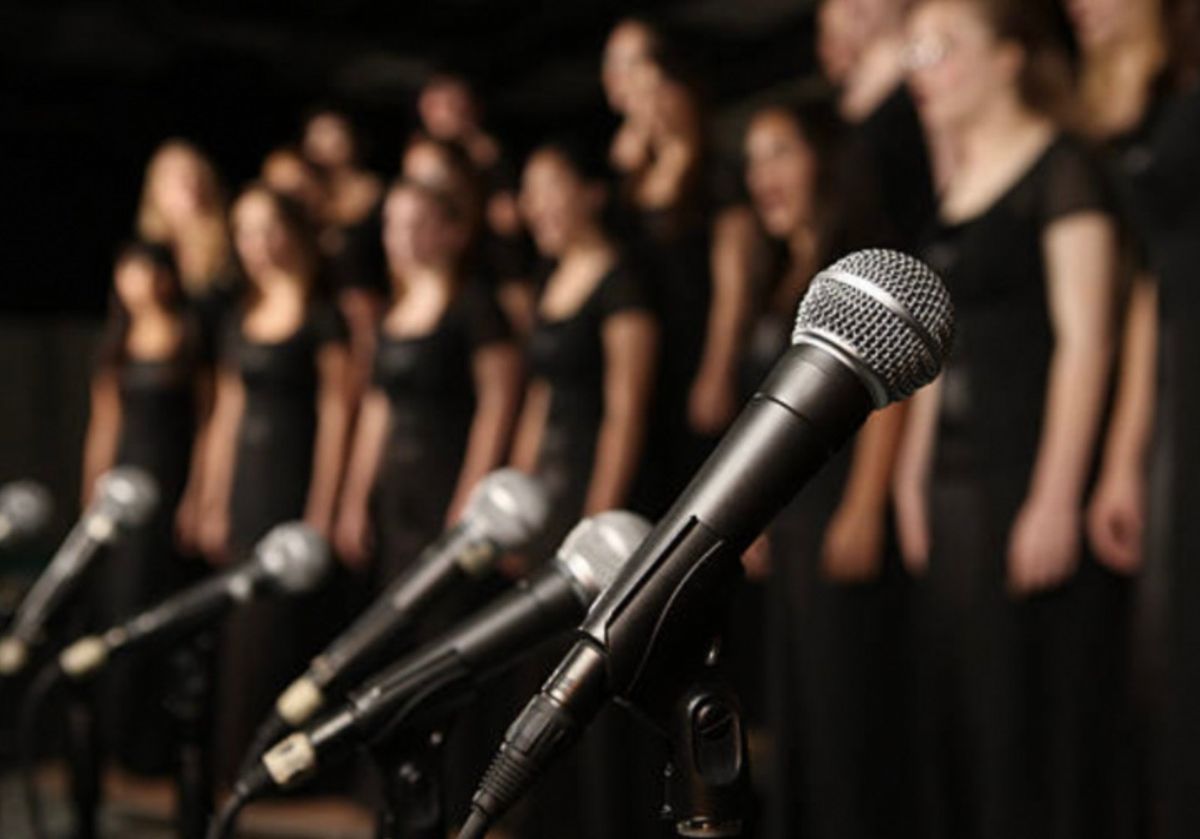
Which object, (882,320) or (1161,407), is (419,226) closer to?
(1161,407)

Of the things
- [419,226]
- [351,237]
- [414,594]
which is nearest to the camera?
[414,594]

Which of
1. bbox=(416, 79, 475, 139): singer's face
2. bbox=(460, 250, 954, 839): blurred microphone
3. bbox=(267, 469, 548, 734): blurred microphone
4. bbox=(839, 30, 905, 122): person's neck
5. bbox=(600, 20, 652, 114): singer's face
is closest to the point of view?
bbox=(460, 250, 954, 839): blurred microphone

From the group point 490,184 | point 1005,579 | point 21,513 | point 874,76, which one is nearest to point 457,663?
point 1005,579

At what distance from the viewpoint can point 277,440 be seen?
12.8 ft

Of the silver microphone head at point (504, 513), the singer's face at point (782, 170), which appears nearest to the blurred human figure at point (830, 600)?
the singer's face at point (782, 170)

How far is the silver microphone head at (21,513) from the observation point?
2.50m

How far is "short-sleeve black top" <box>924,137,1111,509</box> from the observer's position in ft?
7.36

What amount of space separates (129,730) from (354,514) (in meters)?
1.12

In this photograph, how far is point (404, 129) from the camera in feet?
21.2

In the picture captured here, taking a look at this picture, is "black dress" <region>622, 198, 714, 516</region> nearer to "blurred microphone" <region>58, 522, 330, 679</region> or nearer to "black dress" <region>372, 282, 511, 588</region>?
"black dress" <region>372, 282, 511, 588</region>

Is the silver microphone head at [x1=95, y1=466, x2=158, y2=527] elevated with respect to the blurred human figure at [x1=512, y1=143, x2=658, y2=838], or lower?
lower

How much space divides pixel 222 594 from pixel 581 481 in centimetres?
134

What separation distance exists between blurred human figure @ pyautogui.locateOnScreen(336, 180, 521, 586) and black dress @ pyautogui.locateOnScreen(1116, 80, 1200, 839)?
1.59 meters

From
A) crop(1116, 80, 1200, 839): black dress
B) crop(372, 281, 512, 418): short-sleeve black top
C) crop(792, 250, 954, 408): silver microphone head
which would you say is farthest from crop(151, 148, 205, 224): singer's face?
crop(792, 250, 954, 408): silver microphone head
